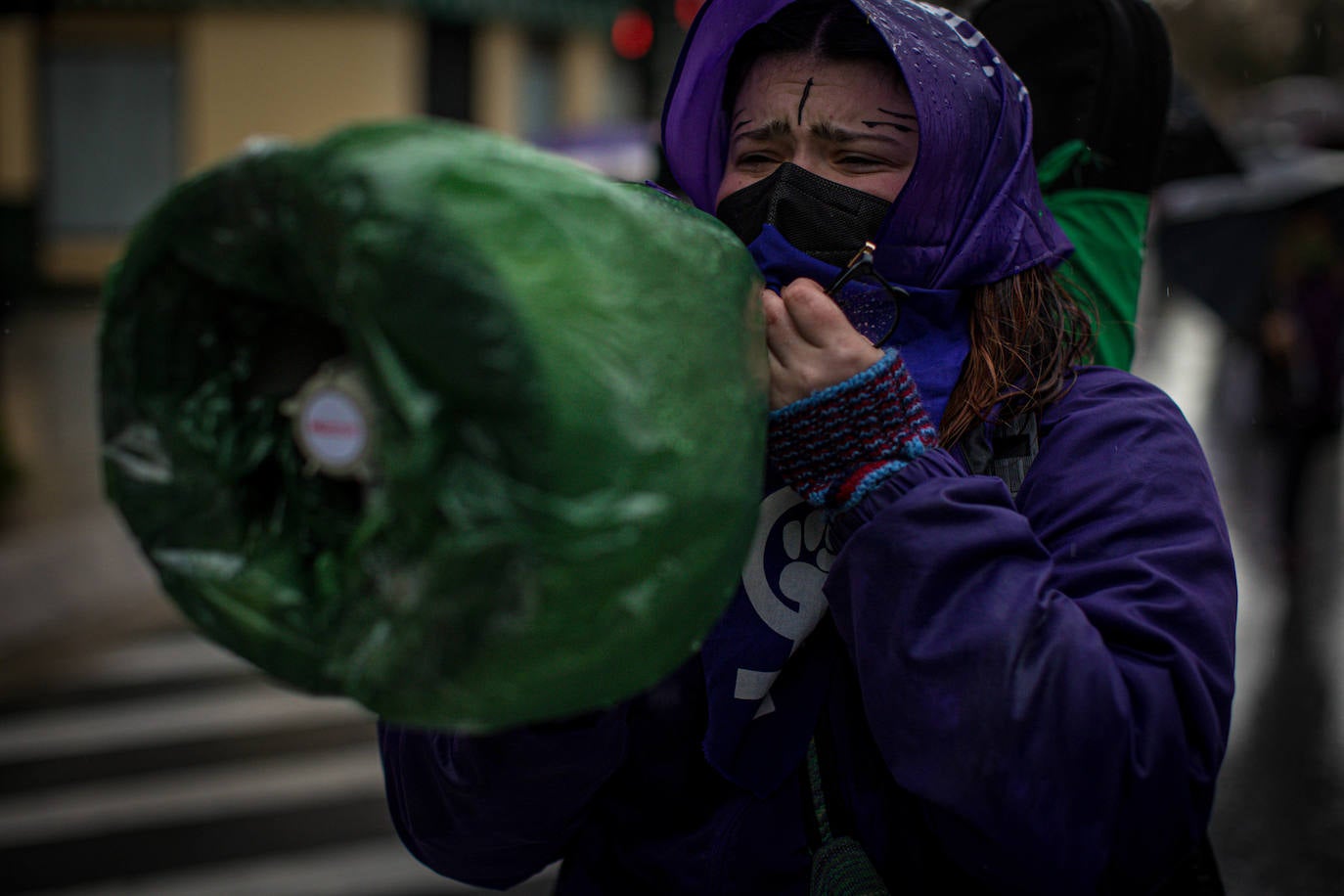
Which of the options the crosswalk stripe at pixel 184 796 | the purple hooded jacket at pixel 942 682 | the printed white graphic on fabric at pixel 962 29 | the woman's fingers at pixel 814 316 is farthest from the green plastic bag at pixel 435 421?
the crosswalk stripe at pixel 184 796

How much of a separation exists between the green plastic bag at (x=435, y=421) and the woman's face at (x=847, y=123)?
0.43 metres

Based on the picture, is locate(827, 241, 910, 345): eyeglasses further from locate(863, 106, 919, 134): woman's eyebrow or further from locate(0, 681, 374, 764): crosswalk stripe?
locate(0, 681, 374, 764): crosswalk stripe

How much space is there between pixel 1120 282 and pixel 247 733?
14.9 ft

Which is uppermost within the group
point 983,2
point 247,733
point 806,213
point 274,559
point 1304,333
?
point 983,2

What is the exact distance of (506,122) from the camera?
20.5m

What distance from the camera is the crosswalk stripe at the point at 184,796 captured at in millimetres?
4574

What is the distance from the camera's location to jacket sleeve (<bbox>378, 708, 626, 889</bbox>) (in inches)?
52.8

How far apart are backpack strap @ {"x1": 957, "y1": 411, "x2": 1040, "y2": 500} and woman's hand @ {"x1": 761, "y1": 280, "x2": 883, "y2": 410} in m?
0.23

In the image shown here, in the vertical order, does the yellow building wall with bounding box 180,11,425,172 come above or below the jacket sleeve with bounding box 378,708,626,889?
below

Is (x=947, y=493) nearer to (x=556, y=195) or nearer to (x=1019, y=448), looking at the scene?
(x=1019, y=448)

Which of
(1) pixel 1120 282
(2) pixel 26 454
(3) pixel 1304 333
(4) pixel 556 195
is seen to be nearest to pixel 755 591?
(4) pixel 556 195

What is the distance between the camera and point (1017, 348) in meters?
1.51

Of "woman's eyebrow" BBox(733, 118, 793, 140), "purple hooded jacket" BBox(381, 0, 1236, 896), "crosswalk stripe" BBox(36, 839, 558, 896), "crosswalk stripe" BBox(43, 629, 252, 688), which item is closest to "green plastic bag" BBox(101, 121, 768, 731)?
"purple hooded jacket" BBox(381, 0, 1236, 896)

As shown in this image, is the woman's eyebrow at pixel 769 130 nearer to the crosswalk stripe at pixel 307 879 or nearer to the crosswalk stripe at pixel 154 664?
the crosswalk stripe at pixel 307 879
